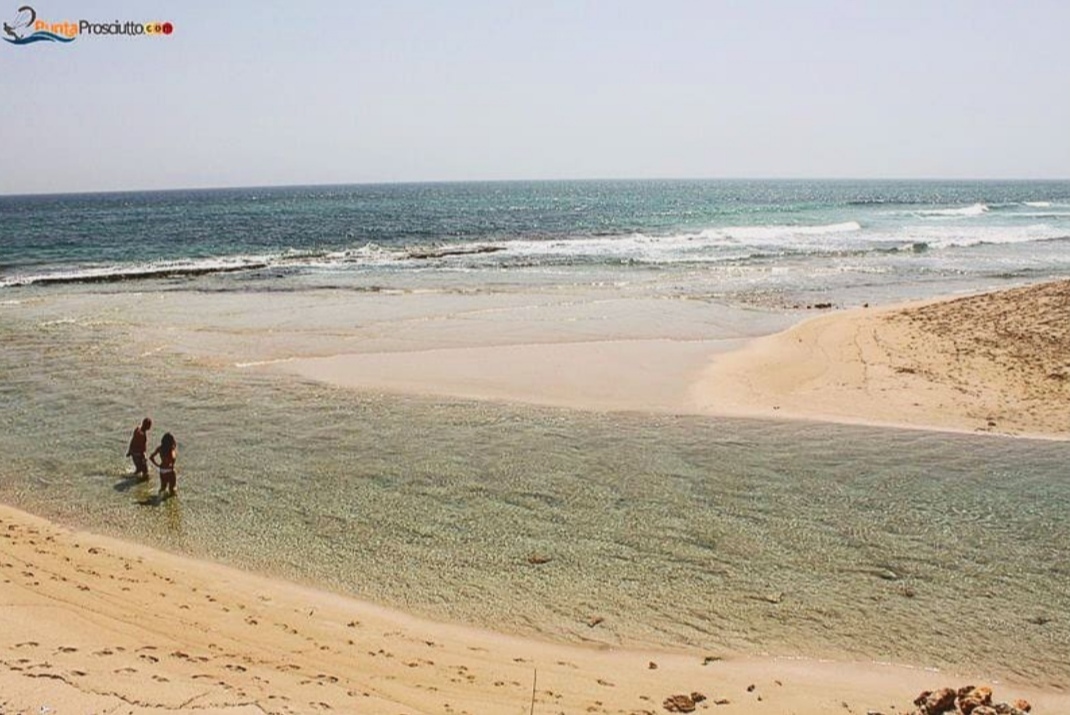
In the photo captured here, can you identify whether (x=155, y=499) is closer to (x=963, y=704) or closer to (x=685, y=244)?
(x=963, y=704)

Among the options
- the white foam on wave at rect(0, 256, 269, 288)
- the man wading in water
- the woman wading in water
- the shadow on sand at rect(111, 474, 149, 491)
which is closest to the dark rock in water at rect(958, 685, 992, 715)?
the woman wading in water

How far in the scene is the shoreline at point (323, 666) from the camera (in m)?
6.12

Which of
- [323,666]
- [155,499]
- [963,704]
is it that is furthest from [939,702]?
[155,499]

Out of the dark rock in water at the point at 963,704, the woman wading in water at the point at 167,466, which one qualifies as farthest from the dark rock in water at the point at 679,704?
the woman wading in water at the point at 167,466

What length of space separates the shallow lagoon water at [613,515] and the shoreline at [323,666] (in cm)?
35

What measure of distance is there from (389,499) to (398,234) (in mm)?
57311

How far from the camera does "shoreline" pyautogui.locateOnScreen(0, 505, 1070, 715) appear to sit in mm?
6117

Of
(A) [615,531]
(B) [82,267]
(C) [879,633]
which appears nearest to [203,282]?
(B) [82,267]

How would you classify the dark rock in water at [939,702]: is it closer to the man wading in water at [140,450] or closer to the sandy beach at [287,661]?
the sandy beach at [287,661]

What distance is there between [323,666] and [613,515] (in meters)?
4.57

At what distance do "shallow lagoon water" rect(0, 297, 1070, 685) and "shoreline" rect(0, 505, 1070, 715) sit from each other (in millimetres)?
351

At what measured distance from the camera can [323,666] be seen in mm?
6793

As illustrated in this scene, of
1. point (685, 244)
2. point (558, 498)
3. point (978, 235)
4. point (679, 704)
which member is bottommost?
point (679, 704)

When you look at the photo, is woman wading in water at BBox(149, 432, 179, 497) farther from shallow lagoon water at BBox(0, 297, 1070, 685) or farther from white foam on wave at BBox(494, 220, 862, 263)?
white foam on wave at BBox(494, 220, 862, 263)
